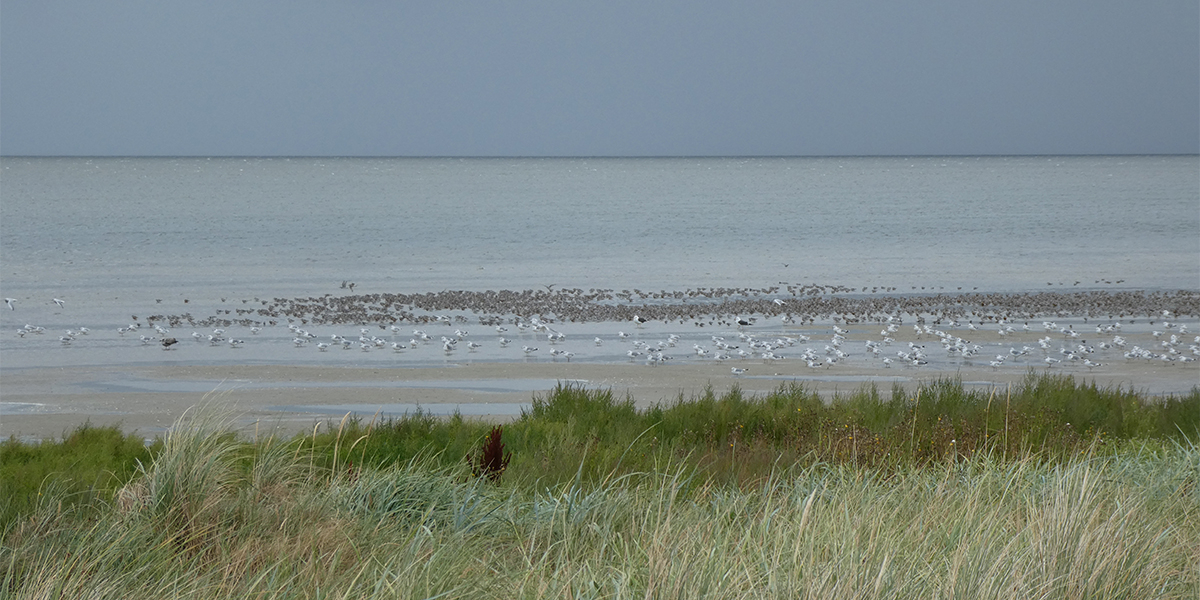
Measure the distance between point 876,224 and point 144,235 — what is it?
30.0m

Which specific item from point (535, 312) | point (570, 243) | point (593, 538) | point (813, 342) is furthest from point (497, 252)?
point (593, 538)

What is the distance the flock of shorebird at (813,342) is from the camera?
1447 centimetres

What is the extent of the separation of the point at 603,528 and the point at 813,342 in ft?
37.7

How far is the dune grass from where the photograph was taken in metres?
4.14

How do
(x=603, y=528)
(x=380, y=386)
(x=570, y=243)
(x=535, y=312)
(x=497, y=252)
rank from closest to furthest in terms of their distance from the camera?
(x=603, y=528) → (x=380, y=386) → (x=535, y=312) → (x=497, y=252) → (x=570, y=243)

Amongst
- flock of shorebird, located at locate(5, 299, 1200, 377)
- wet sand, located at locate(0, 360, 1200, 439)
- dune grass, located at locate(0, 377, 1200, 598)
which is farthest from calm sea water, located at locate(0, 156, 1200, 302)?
dune grass, located at locate(0, 377, 1200, 598)

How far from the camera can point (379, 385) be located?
12898mm

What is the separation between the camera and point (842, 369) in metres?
13.8

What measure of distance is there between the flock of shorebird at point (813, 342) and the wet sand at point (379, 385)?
49cm

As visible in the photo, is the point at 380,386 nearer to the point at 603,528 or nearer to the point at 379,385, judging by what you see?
the point at 379,385

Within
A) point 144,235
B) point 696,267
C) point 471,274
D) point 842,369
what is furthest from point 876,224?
point 842,369

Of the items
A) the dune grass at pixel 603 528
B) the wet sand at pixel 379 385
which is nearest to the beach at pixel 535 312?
the wet sand at pixel 379 385

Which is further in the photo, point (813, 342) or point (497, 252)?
point (497, 252)

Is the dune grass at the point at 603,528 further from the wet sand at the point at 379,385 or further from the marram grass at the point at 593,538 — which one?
the wet sand at the point at 379,385
